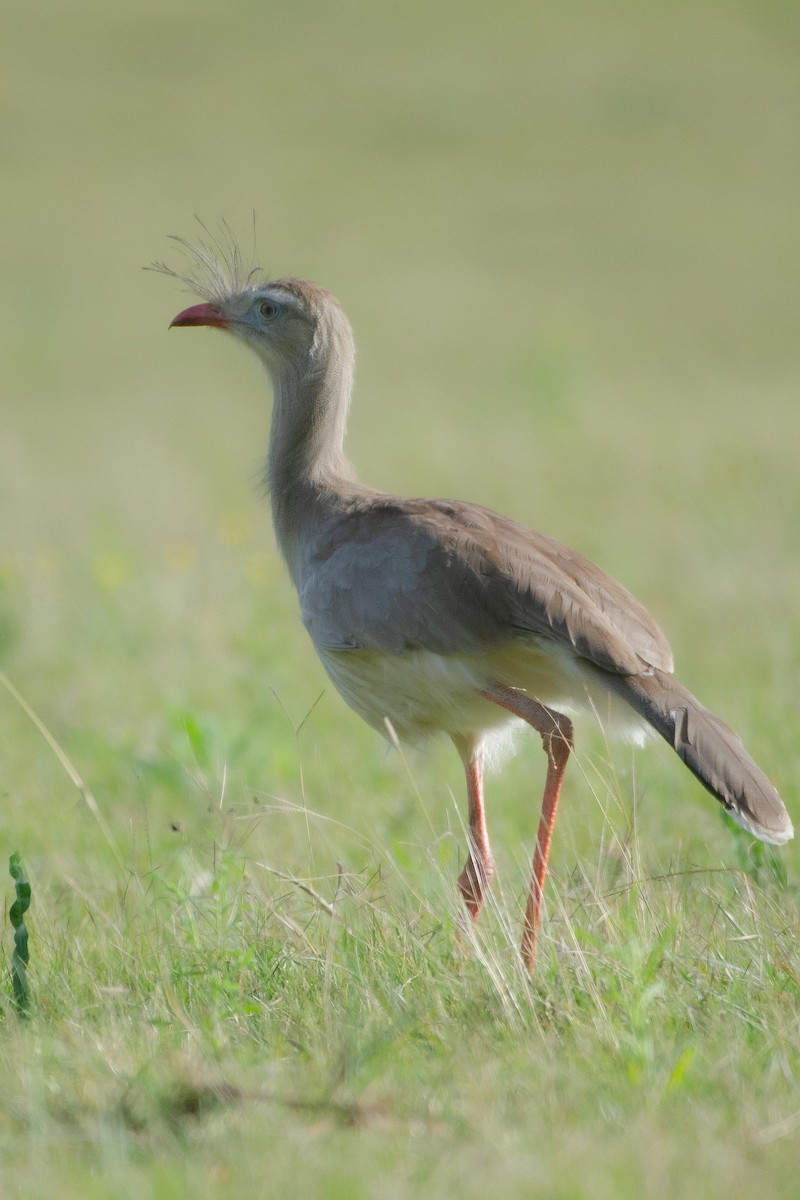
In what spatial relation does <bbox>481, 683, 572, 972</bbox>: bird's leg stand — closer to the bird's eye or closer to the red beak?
the bird's eye

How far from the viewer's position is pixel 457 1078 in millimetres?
2496

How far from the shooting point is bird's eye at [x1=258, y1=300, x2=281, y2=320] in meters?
4.30

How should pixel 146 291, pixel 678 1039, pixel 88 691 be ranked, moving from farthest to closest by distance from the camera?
pixel 146 291 → pixel 88 691 → pixel 678 1039

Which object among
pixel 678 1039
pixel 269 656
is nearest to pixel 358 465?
pixel 269 656

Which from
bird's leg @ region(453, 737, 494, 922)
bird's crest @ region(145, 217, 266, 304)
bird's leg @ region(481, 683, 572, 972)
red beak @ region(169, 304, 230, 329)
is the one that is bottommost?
bird's leg @ region(453, 737, 494, 922)

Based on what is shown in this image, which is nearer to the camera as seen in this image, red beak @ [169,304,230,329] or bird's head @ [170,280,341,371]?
bird's head @ [170,280,341,371]

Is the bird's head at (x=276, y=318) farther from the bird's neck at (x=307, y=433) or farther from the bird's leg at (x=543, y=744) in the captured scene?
the bird's leg at (x=543, y=744)

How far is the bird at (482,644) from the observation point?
327 centimetres

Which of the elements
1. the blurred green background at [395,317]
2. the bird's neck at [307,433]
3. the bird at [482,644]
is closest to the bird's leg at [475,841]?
the bird at [482,644]

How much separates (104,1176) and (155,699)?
3.86 m

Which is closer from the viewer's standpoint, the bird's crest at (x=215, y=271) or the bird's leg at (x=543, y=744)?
the bird's leg at (x=543, y=744)

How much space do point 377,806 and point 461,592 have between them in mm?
1434

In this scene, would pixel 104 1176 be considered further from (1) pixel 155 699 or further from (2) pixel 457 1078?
(1) pixel 155 699

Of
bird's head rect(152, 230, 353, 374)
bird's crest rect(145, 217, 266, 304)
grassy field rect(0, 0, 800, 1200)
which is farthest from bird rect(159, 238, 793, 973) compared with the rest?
bird's crest rect(145, 217, 266, 304)
